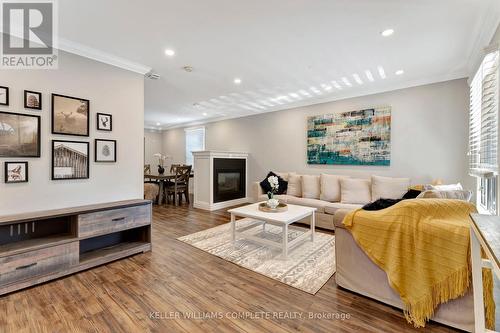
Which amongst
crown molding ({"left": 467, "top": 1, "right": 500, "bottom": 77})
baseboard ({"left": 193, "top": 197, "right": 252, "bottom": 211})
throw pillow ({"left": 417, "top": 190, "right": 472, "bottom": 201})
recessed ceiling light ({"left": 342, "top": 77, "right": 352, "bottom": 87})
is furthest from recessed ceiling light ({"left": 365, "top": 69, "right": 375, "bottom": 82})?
baseboard ({"left": 193, "top": 197, "right": 252, "bottom": 211})

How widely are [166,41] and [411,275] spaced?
331cm

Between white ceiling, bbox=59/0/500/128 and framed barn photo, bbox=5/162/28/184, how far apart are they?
4.87 feet

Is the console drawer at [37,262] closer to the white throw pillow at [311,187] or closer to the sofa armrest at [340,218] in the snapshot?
the sofa armrest at [340,218]

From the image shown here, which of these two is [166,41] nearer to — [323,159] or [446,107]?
[323,159]

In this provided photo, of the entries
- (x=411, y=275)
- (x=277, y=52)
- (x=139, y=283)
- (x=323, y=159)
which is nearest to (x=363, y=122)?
(x=323, y=159)

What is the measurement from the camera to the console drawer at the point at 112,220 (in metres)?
2.46

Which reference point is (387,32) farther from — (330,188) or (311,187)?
(311,187)

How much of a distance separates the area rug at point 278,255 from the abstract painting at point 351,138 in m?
1.81

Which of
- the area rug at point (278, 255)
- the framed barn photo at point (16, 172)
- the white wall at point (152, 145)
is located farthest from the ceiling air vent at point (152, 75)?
the white wall at point (152, 145)

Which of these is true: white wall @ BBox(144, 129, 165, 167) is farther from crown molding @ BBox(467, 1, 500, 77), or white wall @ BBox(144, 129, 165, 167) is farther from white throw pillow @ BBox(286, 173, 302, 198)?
crown molding @ BBox(467, 1, 500, 77)

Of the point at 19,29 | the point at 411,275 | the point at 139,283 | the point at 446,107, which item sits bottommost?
the point at 139,283

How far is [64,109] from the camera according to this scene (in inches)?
103

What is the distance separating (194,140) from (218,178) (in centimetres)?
287

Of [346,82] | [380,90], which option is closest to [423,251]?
[346,82]
